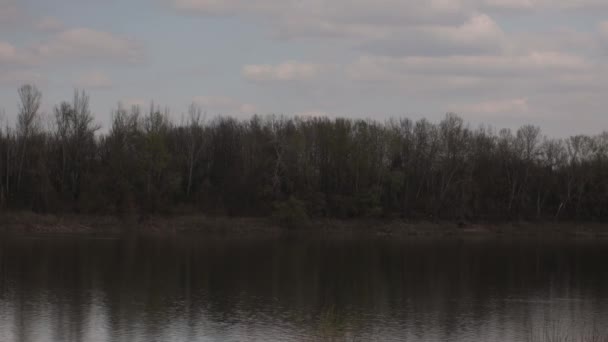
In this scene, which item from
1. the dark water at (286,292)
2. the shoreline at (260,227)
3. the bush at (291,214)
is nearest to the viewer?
the dark water at (286,292)

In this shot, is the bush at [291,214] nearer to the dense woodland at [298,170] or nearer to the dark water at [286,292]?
the dense woodland at [298,170]

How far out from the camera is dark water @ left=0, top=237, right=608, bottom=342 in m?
27.6

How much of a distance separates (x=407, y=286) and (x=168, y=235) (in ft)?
125

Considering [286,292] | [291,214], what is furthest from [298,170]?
[286,292]

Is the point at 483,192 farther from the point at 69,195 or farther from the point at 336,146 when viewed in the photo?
the point at 69,195

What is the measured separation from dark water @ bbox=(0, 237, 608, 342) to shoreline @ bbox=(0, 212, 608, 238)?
9.93m

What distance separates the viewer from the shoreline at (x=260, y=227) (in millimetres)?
74000

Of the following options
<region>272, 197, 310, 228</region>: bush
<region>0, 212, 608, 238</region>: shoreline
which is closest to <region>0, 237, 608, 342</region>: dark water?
<region>0, 212, 608, 238</region>: shoreline

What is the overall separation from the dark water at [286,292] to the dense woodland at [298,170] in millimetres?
18816

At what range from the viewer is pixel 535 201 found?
320 feet

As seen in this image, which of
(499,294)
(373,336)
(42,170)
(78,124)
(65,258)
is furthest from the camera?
(78,124)

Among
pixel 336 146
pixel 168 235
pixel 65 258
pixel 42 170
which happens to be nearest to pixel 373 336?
pixel 65 258

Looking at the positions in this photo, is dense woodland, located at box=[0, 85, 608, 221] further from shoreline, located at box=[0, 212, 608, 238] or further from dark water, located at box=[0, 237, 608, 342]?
dark water, located at box=[0, 237, 608, 342]

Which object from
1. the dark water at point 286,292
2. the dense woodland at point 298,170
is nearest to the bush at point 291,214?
the dense woodland at point 298,170
